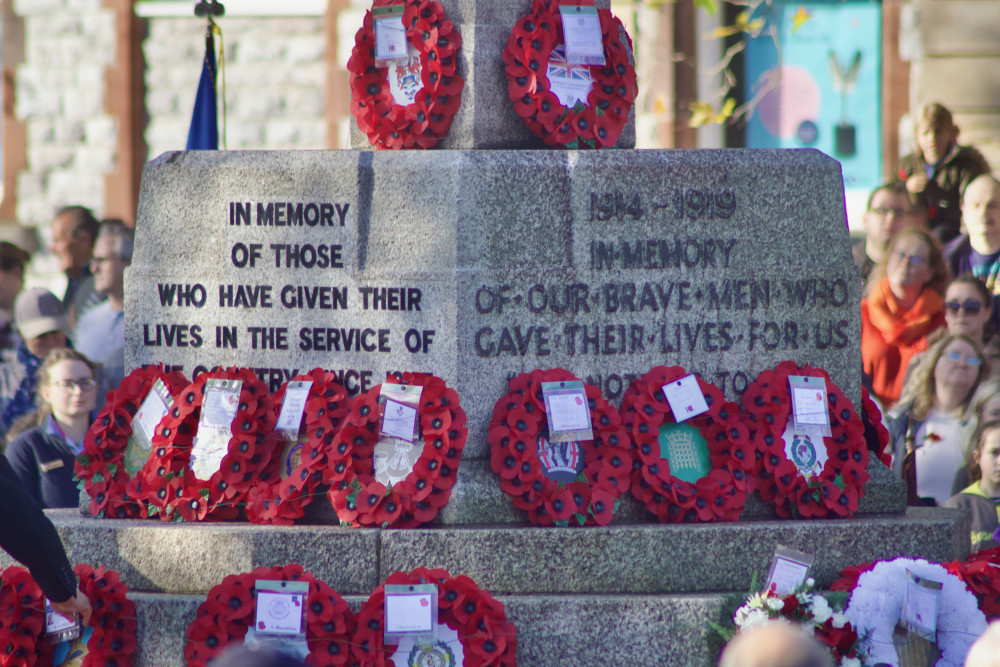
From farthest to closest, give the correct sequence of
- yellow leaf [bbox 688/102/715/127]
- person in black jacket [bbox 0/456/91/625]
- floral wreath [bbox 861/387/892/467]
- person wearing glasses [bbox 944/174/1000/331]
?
yellow leaf [bbox 688/102/715/127] < person wearing glasses [bbox 944/174/1000/331] < floral wreath [bbox 861/387/892/467] < person in black jacket [bbox 0/456/91/625]

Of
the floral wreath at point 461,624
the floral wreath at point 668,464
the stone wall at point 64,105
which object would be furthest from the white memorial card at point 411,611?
→ the stone wall at point 64,105

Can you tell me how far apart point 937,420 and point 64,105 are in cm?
723

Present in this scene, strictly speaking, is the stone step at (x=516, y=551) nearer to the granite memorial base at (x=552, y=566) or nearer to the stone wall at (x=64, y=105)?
the granite memorial base at (x=552, y=566)

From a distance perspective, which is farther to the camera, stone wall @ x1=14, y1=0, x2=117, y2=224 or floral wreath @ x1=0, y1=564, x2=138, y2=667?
stone wall @ x1=14, y1=0, x2=117, y2=224

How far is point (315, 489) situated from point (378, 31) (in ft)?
5.78

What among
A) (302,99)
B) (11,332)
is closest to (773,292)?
(11,332)

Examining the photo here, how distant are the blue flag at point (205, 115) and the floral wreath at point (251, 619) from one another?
126 inches

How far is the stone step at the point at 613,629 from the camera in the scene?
4797mm

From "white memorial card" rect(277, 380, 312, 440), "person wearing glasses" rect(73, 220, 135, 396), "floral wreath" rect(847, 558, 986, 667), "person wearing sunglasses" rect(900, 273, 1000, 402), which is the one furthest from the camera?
"person wearing glasses" rect(73, 220, 135, 396)

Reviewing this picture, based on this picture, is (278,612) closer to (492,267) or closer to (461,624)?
(461,624)

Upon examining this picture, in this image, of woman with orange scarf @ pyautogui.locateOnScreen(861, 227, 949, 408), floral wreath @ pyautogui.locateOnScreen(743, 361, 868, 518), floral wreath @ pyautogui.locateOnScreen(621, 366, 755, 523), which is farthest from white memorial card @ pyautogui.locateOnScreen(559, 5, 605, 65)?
woman with orange scarf @ pyautogui.locateOnScreen(861, 227, 949, 408)

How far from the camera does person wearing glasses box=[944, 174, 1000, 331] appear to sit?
7348mm

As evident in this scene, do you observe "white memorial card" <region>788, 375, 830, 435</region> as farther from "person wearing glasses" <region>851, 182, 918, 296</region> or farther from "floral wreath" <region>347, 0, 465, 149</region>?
"person wearing glasses" <region>851, 182, 918, 296</region>

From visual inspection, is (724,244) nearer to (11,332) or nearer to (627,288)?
(627,288)
